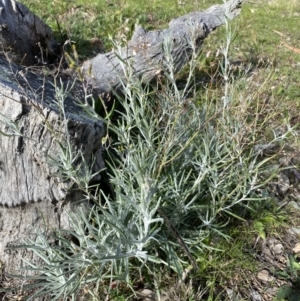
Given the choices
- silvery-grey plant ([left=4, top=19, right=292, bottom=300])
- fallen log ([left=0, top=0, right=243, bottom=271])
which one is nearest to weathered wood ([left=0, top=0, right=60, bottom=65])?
fallen log ([left=0, top=0, right=243, bottom=271])

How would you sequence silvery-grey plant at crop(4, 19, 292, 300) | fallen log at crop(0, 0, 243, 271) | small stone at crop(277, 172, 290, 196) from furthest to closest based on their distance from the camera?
small stone at crop(277, 172, 290, 196) < fallen log at crop(0, 0, 243, 271) < silvery-grey plant at crop(4, 19, 292, 300)

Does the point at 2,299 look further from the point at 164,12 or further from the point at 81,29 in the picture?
the point at 164,12

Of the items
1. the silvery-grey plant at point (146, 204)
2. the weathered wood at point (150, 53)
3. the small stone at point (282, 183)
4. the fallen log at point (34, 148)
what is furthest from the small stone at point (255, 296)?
the weathered wood at point (150, 53)

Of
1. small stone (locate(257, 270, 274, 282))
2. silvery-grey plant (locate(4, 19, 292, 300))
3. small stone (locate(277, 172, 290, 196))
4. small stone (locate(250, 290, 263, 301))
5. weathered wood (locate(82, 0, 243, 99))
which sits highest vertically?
weathered wood (locate(82, 0, 243, 99))

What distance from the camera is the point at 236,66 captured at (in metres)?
3.88

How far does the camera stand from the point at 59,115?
264 cm

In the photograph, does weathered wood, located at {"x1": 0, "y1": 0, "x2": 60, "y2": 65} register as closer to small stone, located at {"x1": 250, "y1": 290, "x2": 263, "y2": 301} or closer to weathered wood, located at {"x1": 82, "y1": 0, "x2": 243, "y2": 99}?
weathered wood, located at {"x1": 82, "y1": 0, "x2": 243, "y2": 99}

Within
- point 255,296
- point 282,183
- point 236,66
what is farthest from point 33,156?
point 282,183

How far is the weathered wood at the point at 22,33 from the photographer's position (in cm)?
439

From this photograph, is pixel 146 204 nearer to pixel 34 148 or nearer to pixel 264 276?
pixel 34 148

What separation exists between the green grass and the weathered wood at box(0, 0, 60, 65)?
29cm

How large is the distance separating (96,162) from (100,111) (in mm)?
976

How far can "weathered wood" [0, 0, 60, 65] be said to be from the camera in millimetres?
4392

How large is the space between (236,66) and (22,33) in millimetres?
2268
